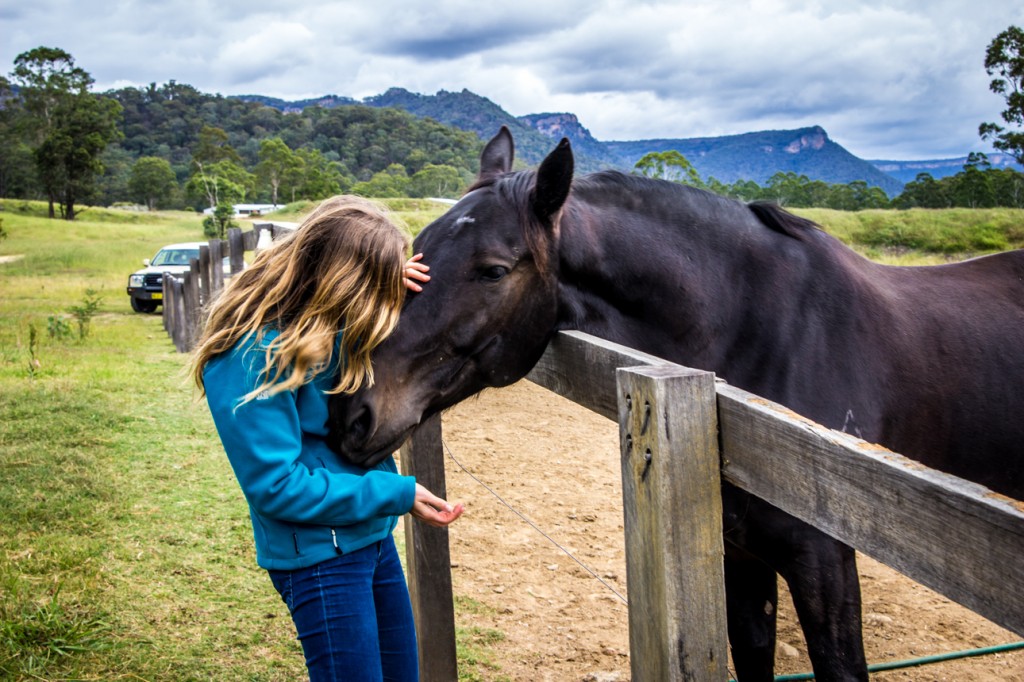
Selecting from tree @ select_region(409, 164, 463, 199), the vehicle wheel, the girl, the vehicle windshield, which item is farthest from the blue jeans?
tree @ select_region(409, 164, 463, 199)

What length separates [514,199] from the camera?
8.23ft

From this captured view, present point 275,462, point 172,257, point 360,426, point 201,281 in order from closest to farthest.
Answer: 1. point 275,462
2. point 360,426
3. point 201,281
4. point 172,257

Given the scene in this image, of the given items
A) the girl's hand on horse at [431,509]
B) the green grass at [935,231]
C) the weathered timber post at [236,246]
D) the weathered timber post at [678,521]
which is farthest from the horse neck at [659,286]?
the green grass at [935,231]

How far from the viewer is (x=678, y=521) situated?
55.9 inches

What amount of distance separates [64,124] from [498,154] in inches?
3382

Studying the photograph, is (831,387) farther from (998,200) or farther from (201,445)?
(998,200)

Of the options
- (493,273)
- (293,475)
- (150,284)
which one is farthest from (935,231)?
(293,475)

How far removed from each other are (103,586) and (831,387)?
12.4 ft

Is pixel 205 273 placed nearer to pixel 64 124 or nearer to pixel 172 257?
pixel 172 257

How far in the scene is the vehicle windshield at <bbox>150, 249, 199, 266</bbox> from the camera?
68.1ft

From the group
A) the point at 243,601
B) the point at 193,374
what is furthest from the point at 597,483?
the point at 193,374

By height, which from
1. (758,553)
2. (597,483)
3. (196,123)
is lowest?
(597,483)

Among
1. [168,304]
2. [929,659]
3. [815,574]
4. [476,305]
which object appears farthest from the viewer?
[168,304]

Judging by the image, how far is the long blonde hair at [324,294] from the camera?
194 centimetres
